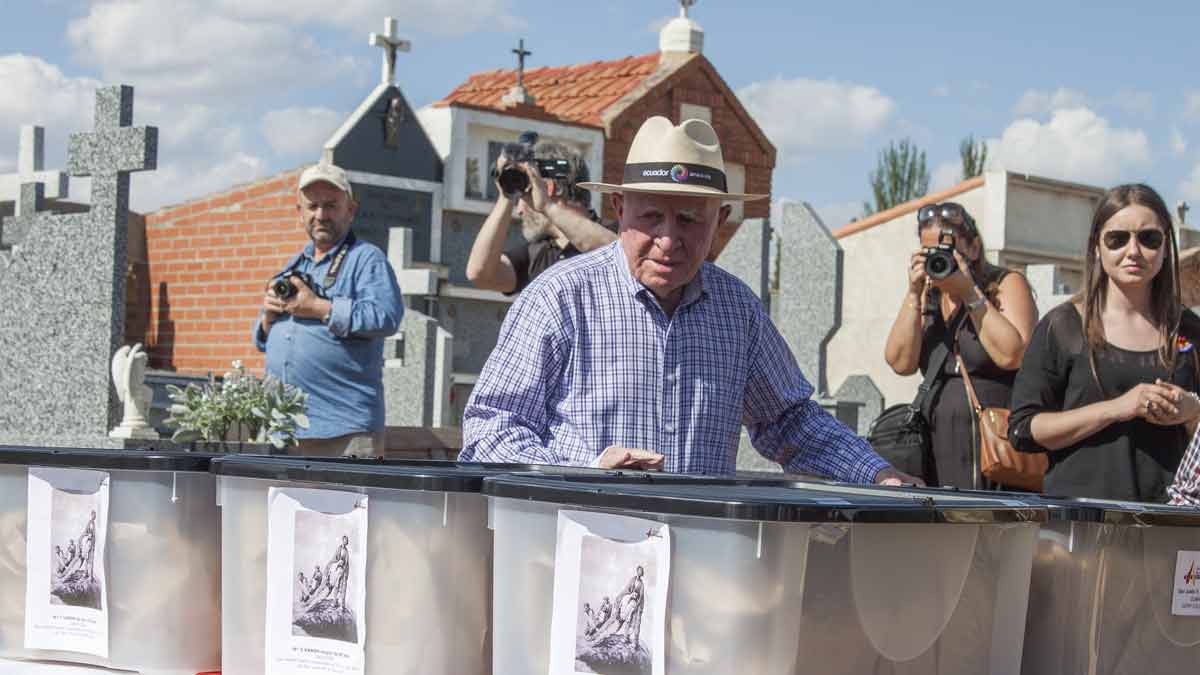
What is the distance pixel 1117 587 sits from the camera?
7.57 ft

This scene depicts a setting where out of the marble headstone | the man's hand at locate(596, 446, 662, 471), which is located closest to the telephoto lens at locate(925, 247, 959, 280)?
the man's hand at locate(596, 446, 662, 471)

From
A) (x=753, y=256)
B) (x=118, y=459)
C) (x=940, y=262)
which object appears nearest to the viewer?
(x=118, y=459)

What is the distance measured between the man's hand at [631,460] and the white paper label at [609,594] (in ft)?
2.83

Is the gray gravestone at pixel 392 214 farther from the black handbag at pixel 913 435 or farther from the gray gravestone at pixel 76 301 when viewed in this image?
the black handbag at pixel 913 435

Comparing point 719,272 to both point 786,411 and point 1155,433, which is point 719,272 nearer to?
point 786,411

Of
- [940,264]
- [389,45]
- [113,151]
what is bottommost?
[940,264]

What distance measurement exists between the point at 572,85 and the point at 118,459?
65.0ft

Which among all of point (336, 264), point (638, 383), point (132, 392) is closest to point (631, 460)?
point (638, 383)

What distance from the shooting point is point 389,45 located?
15953 millimetres

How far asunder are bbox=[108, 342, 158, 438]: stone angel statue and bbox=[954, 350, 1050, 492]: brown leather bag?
4510mm

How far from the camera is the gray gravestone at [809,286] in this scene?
8.99 m

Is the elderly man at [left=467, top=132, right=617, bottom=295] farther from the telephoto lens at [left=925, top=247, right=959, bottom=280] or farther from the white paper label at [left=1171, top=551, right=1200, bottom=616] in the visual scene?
the white paper label at [left=1171, top=551, right=1200, bottom=616]

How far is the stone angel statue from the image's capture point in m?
7.96

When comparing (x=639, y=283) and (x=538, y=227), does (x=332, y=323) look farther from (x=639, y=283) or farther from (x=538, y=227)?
(x=639, y=283)
